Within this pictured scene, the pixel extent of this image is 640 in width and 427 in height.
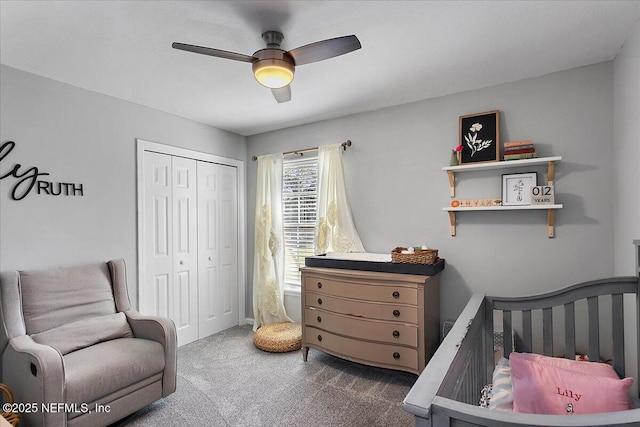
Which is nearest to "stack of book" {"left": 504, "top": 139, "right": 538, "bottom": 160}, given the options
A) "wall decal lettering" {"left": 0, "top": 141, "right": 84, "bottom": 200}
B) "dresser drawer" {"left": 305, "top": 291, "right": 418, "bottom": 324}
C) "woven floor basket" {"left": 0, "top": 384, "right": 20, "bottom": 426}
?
"dresser drawer" {"left": 305, "top": 291, "right": 418, "bottom": 324}

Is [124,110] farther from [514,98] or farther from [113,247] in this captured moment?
[514,98]

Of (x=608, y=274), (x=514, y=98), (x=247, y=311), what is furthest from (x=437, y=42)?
(x=247, y=311)

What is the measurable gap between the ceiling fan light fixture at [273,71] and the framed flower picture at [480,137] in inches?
69.2

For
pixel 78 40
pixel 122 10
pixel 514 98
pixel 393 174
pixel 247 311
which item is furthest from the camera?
pixel 247 311

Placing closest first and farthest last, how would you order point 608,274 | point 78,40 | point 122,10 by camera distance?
point 122,10 → point 78,40 → point 608,274

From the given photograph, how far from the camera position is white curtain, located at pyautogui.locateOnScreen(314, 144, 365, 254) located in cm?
350

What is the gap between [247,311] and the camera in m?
4.43

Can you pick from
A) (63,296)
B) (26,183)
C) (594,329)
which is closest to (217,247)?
(63,296)

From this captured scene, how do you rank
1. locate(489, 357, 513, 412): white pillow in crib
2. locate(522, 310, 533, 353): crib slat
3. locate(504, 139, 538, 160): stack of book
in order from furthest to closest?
locate(504, 139, 538, 160): stack of book → locate(522, 310, 533, 353): crib slat → locate(489, 357, 513, 412): white pillow in crib

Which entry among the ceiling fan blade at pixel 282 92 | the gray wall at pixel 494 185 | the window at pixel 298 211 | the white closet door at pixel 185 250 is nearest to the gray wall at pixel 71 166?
the white closet door at pixel 185 250

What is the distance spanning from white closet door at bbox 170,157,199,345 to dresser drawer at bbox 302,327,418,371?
4.62 feet

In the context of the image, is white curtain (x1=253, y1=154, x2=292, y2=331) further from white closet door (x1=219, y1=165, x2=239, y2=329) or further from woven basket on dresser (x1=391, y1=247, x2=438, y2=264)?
woven basket on dresser (x1=391, y1=247, x2=438, y2=264)

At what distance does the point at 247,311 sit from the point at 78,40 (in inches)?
134

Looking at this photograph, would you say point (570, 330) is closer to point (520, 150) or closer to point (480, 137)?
point (520, 150)
